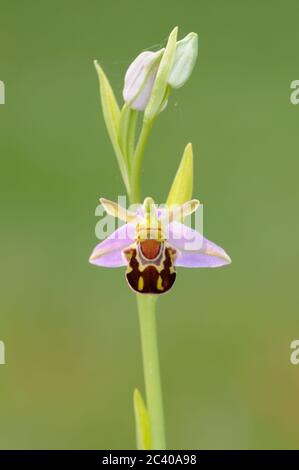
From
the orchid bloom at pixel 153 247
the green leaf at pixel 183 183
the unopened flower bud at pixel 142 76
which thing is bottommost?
the orchid bloom at pixel 153 247

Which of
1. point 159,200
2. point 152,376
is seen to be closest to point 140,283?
point 152,376

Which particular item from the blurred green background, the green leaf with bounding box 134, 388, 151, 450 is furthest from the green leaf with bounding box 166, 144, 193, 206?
the blurred green background

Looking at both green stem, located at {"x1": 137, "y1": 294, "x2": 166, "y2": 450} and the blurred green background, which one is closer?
green stem, located at {"x1": 137, "y1": 294, "x2": 166, "y2": 450}

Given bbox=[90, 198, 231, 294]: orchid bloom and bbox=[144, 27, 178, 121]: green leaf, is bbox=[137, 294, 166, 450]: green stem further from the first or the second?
bbox=[144, 27, 178, 121]: green leaf

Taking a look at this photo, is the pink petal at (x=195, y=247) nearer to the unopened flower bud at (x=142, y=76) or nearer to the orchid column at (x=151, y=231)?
the orchid column at (x=151, y=231)

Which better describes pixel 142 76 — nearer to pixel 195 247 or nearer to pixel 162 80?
pixel 162 80

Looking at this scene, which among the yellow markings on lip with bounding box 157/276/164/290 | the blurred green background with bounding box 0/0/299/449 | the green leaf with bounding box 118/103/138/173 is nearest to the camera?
the yellow markings on lip with bounding box 157/276/164/290

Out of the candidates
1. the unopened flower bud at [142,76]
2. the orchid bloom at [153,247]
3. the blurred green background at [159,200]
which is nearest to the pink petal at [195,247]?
the orchid bloom at [153,247]
